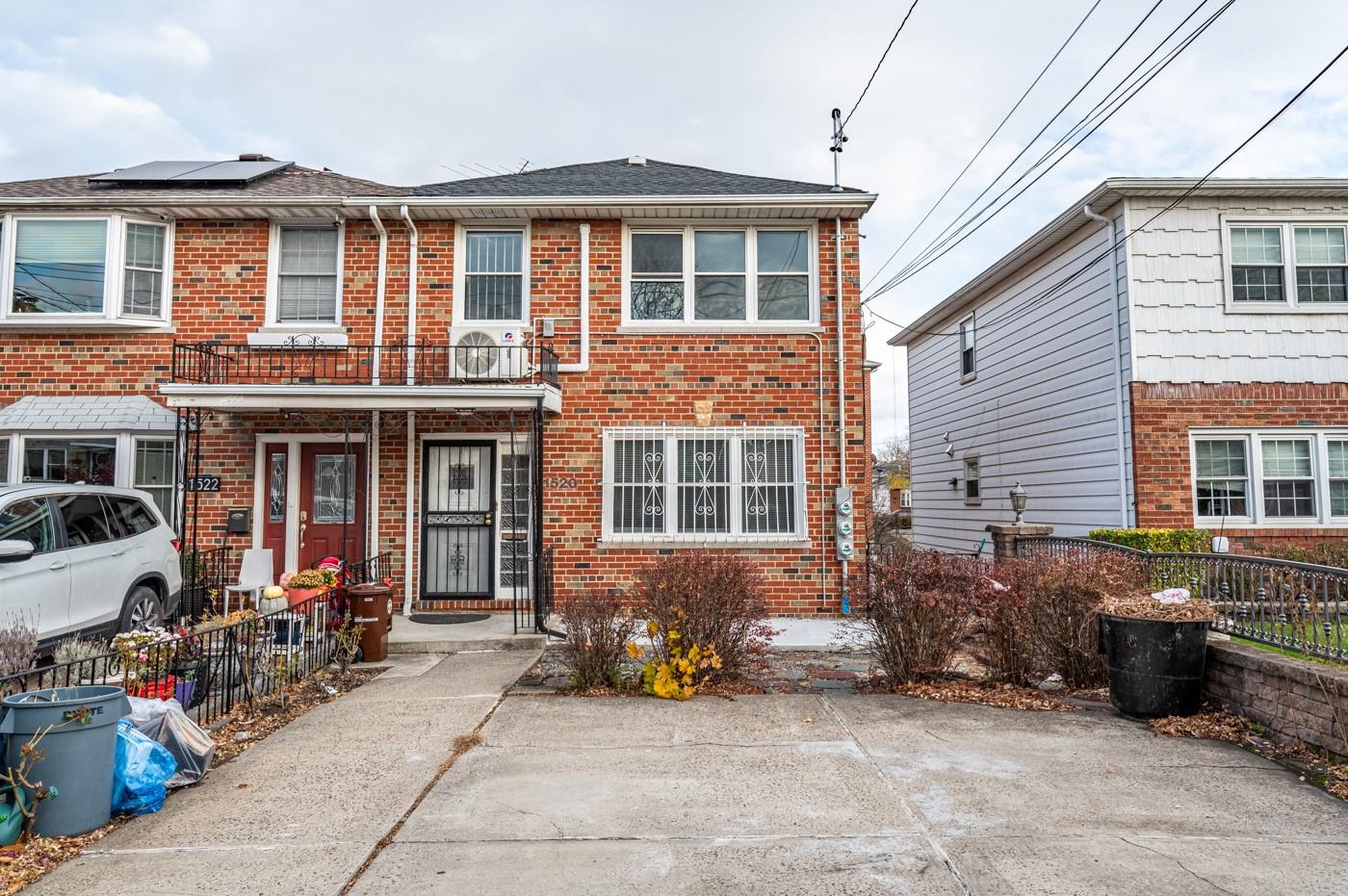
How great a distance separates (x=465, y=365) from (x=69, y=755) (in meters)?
6.79

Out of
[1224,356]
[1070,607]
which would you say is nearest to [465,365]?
[1070,607]

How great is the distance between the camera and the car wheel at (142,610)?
23.9 feet

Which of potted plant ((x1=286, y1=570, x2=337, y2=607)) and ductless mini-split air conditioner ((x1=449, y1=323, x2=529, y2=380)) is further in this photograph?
ductless mini-split air conditioner ((x1=449, y1=323, x2=529, y2=380))

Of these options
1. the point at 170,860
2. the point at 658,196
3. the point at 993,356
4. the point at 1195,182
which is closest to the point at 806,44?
the point at 658,196

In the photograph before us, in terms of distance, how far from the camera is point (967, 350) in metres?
16.7

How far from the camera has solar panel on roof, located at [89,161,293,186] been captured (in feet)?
35.5

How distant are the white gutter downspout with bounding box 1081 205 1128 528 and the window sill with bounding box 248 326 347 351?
10439mm

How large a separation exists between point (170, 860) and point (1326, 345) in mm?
13723

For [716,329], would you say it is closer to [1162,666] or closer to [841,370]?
[841,370]

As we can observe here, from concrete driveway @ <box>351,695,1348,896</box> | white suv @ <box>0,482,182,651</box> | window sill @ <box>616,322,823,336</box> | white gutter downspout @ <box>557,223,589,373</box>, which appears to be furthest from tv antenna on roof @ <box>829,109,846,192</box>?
white suv @ <box>0,482,182,651</box>

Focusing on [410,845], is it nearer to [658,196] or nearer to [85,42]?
[658,196]

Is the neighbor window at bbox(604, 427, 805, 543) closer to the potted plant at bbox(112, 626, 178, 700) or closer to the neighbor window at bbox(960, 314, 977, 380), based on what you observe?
the potted plant at bbox(112, 626, 178, 700)

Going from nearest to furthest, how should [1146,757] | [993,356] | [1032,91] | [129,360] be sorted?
1. [1146,757]
2. [1032,91]
3. [129,360]
4. [993,356]

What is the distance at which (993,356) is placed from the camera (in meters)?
15.3
